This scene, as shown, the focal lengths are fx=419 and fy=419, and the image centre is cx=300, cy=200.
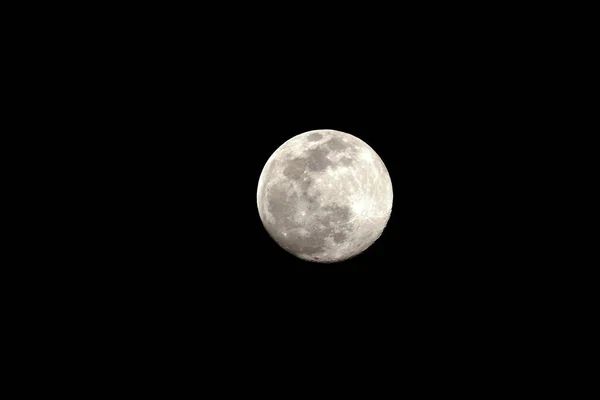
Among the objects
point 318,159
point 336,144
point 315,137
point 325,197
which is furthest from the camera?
point 315,137

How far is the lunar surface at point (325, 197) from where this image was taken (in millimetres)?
4754

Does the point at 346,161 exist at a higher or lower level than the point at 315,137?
lower

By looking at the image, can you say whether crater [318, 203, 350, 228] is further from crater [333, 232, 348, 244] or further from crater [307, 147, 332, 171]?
crater [307, 147, 332, 171]

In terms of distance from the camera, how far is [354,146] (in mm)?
5125

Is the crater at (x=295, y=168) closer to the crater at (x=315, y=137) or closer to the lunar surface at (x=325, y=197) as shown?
the lunar surface at (x=325, y=197)

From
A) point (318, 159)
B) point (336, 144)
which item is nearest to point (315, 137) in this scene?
point (336, 144)

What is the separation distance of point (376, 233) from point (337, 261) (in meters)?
0.60

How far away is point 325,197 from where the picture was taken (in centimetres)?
471

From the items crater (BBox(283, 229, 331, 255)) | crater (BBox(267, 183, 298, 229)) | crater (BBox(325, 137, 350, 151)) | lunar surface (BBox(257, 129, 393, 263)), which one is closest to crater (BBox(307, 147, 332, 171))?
lunar surface (BBox(257, 129, 393, 263))

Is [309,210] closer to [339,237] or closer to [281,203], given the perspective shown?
[281,203]

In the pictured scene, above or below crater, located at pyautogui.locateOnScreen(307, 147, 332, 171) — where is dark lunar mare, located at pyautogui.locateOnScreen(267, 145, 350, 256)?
below

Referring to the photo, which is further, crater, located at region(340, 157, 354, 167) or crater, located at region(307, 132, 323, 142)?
crater, located at region(307, 132, 323, 142)

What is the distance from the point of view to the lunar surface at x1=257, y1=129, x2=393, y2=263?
4754 mm

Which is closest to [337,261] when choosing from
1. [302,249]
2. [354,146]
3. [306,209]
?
[302,249]
